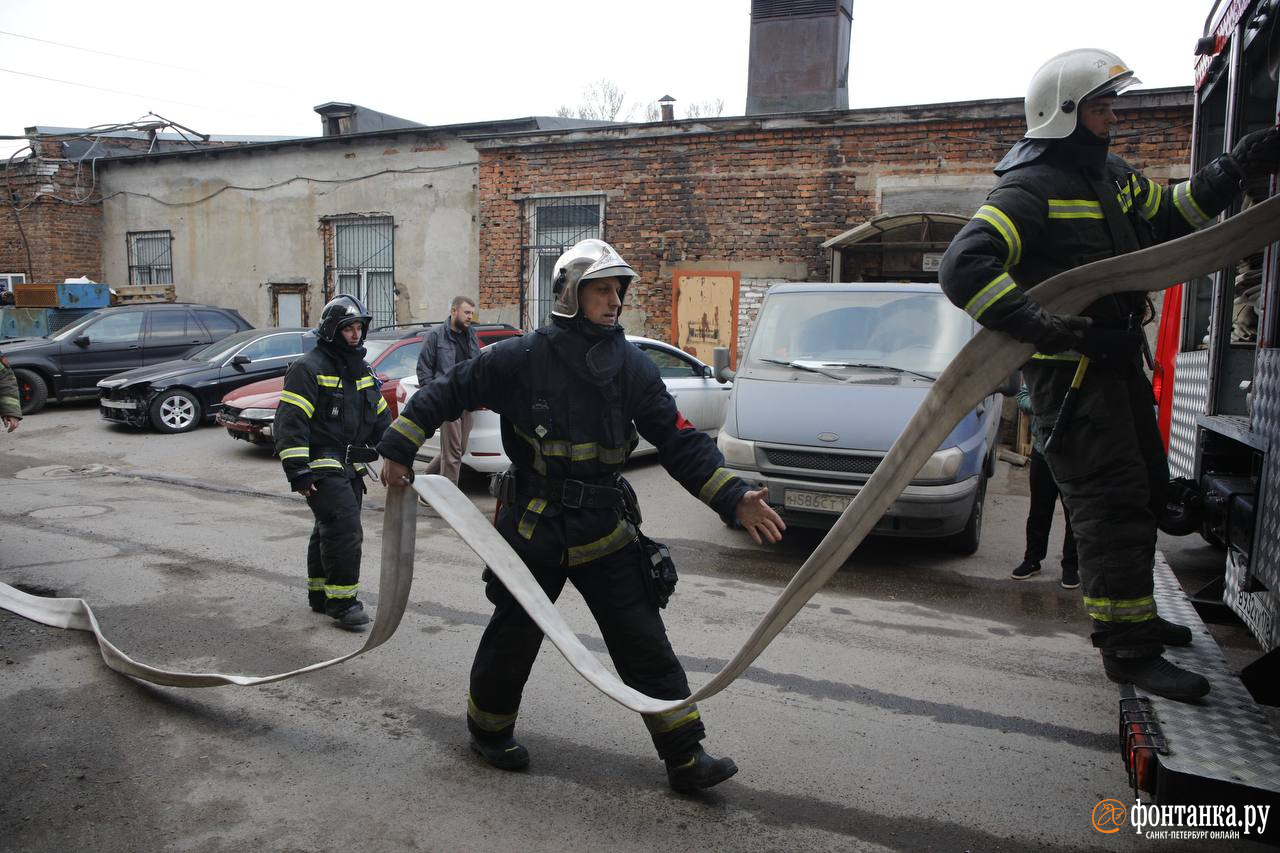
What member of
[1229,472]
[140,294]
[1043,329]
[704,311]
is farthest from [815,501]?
[140,294]

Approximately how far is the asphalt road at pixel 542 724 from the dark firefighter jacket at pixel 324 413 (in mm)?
939

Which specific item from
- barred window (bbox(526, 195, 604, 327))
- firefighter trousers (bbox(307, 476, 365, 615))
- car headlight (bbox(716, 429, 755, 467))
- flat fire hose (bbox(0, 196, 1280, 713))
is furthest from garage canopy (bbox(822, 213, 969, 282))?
flat fire hose (bbox(0, 196, 1280, 713))

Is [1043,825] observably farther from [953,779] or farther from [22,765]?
[22,765]

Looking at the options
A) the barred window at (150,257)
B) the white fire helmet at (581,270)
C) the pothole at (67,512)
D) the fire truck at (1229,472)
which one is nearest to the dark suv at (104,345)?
the barred window at (150,257)

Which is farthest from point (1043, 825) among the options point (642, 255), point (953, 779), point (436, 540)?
point (642, 255)

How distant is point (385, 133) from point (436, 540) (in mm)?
12840

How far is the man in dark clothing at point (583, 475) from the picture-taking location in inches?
130

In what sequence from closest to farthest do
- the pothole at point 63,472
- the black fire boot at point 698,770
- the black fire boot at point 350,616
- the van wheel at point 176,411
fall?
the black fire boot at point 698,770 → the black fire boot at point 350,616 → the pothole at point 63,472 → the van wheel at point 176,411

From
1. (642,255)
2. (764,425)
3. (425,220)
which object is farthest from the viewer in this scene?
(425,220)

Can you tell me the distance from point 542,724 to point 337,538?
195 centimetres

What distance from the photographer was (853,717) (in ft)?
13.1

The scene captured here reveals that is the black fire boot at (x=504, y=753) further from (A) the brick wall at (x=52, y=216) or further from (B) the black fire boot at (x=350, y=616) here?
(A) the brick wall at (x=52, y=216)

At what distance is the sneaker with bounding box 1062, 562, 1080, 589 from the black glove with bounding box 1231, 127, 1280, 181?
3.73 m

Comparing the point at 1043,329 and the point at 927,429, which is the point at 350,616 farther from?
the point at 1043,329
